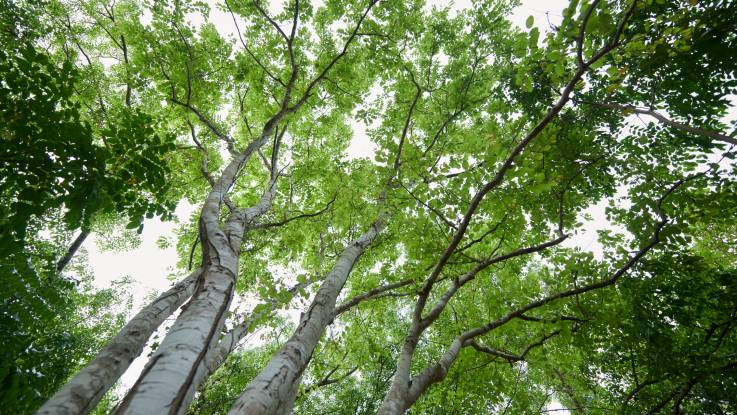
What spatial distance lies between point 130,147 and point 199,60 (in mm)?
5143

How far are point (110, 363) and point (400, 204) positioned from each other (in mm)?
3161

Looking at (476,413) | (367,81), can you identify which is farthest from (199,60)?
(476,413)

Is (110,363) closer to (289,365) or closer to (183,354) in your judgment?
(183,354)

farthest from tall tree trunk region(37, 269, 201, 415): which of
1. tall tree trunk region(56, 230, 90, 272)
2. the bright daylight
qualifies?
tall tree trunk region(56, 230, 90, 272)

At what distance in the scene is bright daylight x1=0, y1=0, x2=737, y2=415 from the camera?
1982mm

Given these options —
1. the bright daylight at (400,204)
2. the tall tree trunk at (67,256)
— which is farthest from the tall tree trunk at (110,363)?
the tall tree trunk at (67,256)

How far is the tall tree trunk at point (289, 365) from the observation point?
6.09 ft

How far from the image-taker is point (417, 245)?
412 centimetres

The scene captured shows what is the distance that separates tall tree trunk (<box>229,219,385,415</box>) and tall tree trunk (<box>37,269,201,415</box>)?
1.03 metres

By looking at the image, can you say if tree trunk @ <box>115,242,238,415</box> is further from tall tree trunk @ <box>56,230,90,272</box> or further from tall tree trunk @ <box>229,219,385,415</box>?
tall tree trunk @ <box>56,230,90,272</box>

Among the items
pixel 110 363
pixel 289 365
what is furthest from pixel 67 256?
pixel 289 365

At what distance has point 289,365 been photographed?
2.24m

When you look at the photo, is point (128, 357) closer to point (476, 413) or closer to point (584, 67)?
point (584, 67)

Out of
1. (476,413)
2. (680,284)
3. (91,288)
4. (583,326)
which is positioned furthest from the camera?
(91,288)
